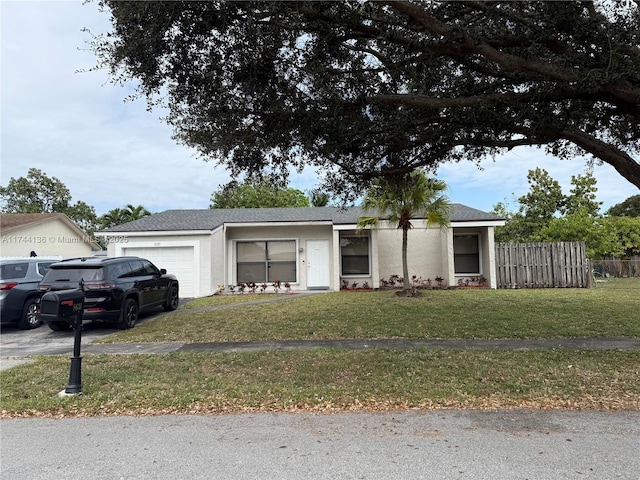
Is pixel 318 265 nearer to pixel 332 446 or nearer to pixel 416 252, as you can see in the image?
pixel 416 252

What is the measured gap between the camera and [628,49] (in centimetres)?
627

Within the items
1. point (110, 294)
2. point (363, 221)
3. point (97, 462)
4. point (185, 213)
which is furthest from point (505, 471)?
point (185, 213)

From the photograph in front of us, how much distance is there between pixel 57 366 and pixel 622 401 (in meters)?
8.07

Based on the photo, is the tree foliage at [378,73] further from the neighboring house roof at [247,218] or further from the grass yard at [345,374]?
the neighboring house roof at [247,218]

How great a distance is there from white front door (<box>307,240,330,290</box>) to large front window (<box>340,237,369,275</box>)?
811 millimetres

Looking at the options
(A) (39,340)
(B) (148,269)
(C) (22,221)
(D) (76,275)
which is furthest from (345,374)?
(C) (22,221)

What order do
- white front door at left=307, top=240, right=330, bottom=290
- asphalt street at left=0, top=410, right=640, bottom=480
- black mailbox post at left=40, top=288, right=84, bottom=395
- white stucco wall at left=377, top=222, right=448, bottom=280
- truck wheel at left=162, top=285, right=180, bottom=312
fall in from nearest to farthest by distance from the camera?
asphalt street at left=0, top=410, right=640, bottom=480
black mailbox post at left=40, top=288, right=84, bottom=395
truck wheel at left=162, top=285, right=180, bottom=312
white front door at left=307, top=240, right=330, bottom=290
white stucco wall at left=377, top=222, right=448, bottom=280

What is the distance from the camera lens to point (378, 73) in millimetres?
8500

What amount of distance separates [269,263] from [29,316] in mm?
9387

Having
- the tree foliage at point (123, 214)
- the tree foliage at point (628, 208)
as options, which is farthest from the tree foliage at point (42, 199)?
the tree foliage at point (628, 208)

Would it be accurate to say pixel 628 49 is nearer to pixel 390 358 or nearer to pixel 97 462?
pixel 390 358

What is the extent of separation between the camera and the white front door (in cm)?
1862

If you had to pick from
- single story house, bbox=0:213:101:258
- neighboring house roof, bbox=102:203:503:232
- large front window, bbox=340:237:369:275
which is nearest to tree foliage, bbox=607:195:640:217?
neighboring house roof, bbox=102:203:503:232

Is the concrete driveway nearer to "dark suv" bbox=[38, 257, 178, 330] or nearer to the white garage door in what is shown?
"dark suv" bbox=[38, 257, 178, 330]
